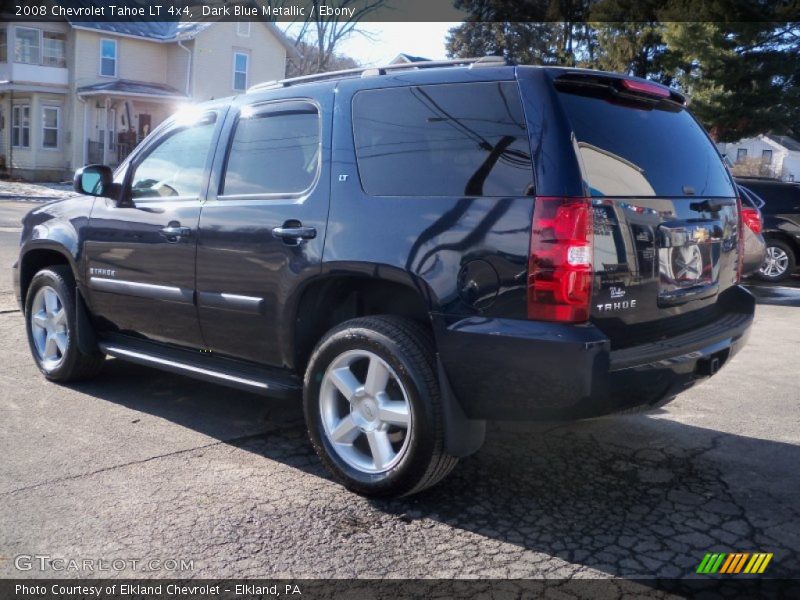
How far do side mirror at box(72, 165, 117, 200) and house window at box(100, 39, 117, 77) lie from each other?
104 feet

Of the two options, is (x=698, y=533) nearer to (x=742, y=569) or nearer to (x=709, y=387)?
(x=742, y=569)

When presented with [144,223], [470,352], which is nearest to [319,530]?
[470,352]

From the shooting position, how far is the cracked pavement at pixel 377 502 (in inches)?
129

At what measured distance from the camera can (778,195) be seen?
13.0 meters

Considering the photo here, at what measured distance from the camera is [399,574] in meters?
3.14

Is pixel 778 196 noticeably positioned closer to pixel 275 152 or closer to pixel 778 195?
pixel 778 195

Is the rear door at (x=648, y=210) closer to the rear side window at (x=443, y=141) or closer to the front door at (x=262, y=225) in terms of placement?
the rear side window at (x=443, y=141)

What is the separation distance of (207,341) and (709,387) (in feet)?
11.6

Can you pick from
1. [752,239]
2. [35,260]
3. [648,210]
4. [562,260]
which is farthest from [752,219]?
[35,260]

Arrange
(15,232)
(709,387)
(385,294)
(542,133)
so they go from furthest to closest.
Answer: (15,232) → (709,387) → (385,294) → (542,133)

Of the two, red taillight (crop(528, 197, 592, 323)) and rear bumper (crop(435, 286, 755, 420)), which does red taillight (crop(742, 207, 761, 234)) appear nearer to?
rear bumper (crop(435, 286, 755, 420))

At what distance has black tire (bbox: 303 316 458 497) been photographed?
361cm

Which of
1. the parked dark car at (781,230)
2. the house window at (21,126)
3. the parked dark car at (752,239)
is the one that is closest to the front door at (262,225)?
the parked dark car at (752,239)

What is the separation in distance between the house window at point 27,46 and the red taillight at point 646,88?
34066 millimetres
